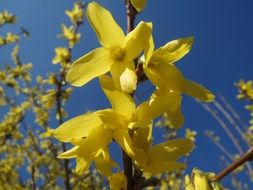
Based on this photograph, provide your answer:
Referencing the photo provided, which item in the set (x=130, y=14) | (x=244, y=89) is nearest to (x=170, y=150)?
(x=130, y=14)

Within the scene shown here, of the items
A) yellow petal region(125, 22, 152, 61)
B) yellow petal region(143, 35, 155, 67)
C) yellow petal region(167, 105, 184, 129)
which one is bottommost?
yellow petal region(167, 105, 184, 129)

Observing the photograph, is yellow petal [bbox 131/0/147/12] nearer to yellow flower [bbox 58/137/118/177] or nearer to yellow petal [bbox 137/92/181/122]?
yellow petal [bbox 137/92/181/122]

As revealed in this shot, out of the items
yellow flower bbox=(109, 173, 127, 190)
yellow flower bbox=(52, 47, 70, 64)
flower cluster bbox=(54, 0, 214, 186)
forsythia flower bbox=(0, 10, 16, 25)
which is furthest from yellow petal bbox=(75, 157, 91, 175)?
forsythia flower bbox=(0, 10, 16, 25)

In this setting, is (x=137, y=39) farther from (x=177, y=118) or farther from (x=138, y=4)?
(x=177, y=118)

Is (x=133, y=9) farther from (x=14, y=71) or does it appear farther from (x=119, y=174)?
(x=14, y=71)

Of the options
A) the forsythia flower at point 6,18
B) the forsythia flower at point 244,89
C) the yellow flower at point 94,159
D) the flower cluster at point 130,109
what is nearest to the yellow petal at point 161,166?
the flower cluster at point 130,109

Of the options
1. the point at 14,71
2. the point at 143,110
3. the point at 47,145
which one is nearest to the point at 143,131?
the point at 143,110
